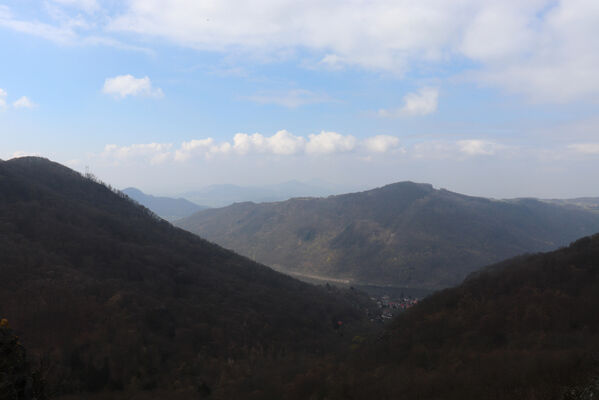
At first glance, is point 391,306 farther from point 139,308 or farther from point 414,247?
point 414,247

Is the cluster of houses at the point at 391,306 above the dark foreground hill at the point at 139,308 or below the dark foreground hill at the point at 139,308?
below

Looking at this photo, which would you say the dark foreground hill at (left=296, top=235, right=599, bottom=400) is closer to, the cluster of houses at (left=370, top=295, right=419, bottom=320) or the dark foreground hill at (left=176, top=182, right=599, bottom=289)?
the cluster of houses at (left=370, top=295, right=419, bottom=320)

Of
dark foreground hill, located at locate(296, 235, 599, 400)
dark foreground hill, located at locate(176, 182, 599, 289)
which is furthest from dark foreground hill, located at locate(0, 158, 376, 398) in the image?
dark foreground hill, located at locate(176, 182, 599, 289)

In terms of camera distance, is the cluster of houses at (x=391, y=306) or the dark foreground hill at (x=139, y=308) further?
the cluster of houses at (x=391, y=306)

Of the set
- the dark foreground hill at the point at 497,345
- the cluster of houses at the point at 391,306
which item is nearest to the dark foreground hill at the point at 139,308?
the dark foreground hill at the point at 497,345

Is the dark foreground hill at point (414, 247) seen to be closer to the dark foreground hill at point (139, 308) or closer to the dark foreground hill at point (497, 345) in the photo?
the dark foreground hill at point (139, 308)

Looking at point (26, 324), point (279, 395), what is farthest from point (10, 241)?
point (279, 395)
